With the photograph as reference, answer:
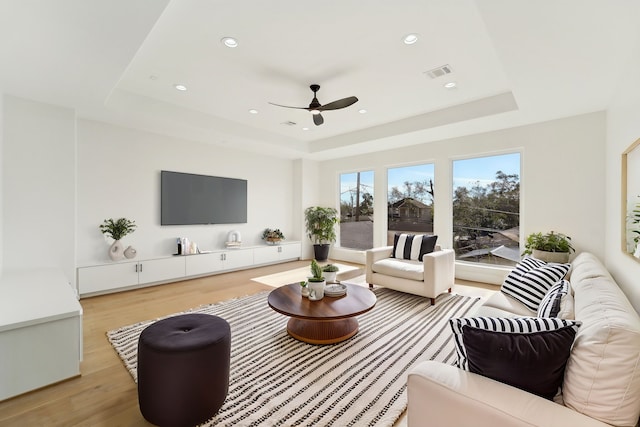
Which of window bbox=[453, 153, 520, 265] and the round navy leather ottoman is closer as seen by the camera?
the round navy leather ottoman

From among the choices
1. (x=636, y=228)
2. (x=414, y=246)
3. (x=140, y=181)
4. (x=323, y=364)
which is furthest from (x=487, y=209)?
(x=140, y=181)

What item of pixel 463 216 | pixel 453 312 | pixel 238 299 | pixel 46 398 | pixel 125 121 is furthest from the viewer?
pixel 463 216

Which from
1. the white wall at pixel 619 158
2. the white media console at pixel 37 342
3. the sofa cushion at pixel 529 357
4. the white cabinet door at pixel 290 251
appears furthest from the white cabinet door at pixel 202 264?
the white wall at pixel 619 158

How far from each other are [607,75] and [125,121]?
19.2ft

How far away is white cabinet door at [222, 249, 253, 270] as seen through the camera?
17.7 ft

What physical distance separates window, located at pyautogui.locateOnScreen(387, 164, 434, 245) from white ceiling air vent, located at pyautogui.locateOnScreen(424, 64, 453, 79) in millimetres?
2467

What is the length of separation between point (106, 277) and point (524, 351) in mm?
4849

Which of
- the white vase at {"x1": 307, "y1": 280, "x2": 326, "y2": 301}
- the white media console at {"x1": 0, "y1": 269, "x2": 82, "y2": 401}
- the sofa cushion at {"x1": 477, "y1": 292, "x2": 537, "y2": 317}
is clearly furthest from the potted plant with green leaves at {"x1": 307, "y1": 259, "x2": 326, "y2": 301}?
the white media console at {"x1": 0, "y1": 269, "x2": 82, "y2": 401}

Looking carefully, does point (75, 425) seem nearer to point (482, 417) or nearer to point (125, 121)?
point (482, 417)

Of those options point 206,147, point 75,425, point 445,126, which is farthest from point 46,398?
point 445,126

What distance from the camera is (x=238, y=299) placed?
3.88 m

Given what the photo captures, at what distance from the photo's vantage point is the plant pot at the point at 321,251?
6.69 m

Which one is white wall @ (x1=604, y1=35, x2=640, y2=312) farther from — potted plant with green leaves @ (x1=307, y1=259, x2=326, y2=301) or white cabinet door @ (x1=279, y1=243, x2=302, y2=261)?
white cabinet door @ (x1=279, y1=243, x2=302, y2=261)

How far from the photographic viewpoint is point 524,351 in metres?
1.13
